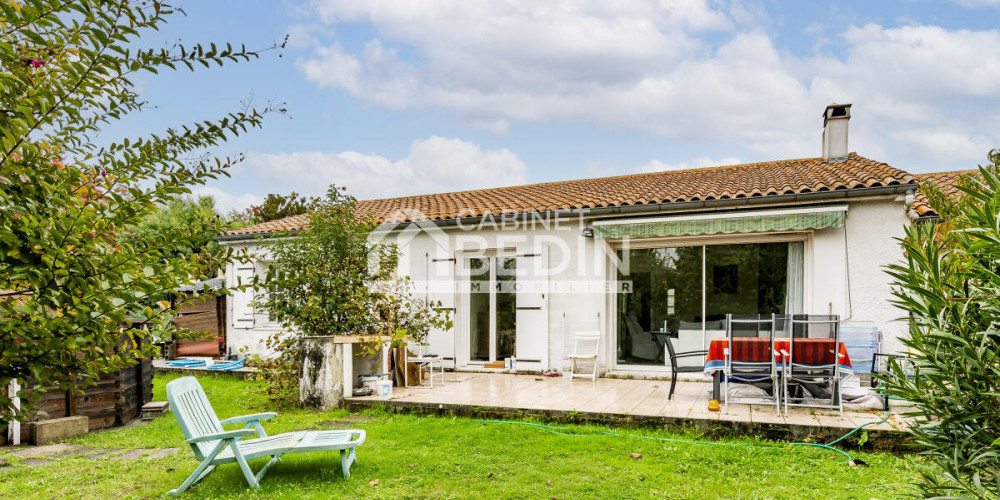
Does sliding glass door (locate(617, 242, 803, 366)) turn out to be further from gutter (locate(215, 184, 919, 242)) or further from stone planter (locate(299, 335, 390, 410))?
stone planter (locate(299, 335, 390, 410))

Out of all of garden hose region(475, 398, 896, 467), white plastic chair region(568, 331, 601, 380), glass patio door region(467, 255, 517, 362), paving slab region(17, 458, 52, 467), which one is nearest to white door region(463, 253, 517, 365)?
glass patio door region(467, 255, 517, 362)

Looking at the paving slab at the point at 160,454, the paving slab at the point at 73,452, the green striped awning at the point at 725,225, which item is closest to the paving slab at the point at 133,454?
the paving slab at the point at 160,454

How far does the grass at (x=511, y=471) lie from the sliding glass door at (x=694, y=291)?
13.3 ft

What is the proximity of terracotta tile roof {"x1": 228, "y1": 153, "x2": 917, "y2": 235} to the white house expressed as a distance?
56mm

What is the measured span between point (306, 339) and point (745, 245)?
7321 millimetres

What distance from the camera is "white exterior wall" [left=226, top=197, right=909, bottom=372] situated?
9336 mm

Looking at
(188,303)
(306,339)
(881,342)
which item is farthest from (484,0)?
(188,303)

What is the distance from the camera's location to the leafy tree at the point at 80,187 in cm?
164

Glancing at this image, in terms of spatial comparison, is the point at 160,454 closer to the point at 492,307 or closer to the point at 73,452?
the point at 73,452

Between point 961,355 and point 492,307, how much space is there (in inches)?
404

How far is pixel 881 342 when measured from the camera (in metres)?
9.09

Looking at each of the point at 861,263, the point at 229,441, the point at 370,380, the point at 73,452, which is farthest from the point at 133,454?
the point at 861,263

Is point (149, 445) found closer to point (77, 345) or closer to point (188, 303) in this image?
point (188, 303)

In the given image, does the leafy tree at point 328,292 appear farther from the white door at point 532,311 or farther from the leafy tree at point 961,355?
the leafy tree at point 961,355
